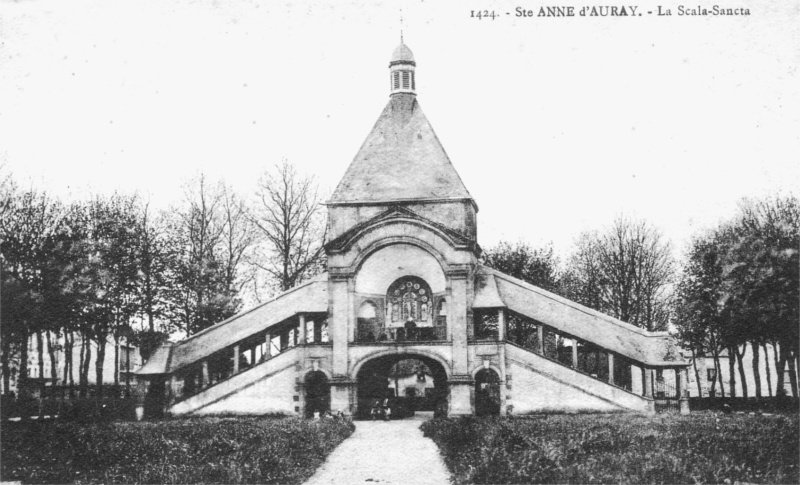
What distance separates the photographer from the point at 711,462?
15.8 meters

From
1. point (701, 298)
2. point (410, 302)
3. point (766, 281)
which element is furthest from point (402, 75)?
point (766, 281)

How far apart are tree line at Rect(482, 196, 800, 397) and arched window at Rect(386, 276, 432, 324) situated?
11.9 metres

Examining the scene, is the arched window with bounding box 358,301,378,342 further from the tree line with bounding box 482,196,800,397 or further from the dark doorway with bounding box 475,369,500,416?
the tree line with bounding box 482,196,800,397

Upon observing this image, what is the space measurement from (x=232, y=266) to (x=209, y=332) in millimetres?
9642

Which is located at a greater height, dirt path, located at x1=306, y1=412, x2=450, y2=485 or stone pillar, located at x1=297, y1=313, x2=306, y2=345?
stone pillar, located at x1=297, y1=313, x2=306, y2=345

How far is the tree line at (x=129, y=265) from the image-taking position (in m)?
28.7

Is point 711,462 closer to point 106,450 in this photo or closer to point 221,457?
point 221,457

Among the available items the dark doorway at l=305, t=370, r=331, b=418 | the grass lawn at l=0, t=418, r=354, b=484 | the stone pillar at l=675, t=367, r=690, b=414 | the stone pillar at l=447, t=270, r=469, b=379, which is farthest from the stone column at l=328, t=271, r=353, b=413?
the stone pillar at l=675, t=367, r=690, b=414

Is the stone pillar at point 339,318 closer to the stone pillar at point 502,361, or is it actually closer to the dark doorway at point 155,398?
the stone pillar at point 502,361

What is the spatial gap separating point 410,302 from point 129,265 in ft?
42.6

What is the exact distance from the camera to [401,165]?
39750 mm

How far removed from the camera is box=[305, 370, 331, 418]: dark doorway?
36281mm

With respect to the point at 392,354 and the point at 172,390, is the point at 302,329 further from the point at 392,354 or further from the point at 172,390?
the point at 172,390

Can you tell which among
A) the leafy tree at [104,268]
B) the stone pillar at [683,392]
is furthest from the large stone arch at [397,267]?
the stone pillar at [683,392]
